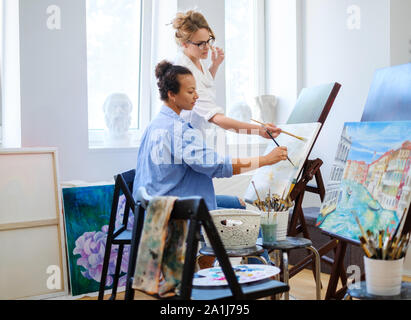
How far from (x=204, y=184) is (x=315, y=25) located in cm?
225

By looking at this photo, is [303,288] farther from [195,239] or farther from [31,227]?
[195,239]

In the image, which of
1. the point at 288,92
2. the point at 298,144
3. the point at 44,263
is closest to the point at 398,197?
the point at 298,144

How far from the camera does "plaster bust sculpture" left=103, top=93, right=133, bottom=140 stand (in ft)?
11.5

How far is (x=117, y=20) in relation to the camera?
12.5 ft

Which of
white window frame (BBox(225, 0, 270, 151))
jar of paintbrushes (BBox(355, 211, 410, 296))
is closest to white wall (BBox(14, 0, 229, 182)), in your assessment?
white window frame (BBox(225, 0, 270, 151))

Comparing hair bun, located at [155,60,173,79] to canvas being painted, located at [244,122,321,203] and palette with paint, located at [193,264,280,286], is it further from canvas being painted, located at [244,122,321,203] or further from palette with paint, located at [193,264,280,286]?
palette with paint, located at [193,264,280,286]

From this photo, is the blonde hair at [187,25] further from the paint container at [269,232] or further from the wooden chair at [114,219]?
the paint container at [269,232]

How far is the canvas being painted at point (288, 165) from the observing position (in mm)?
2570

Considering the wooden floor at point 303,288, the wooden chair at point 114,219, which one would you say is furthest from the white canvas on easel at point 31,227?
the wooden chair at point 114,219

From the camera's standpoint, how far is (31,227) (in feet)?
9.80

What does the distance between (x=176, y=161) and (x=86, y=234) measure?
1.11 m

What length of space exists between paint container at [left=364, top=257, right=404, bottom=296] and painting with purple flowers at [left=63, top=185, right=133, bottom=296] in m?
1.94

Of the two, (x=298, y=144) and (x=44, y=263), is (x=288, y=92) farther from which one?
(x=44, y=263)
